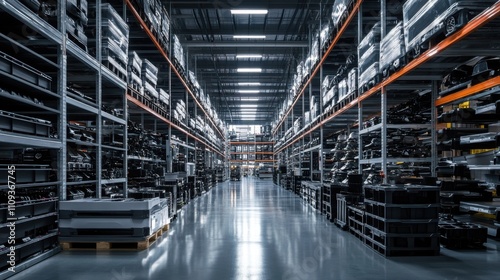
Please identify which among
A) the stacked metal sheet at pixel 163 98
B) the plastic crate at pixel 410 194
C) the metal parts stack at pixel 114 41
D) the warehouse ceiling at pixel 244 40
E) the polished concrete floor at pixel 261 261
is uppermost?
the warehouse ceiling at pixel 244 40

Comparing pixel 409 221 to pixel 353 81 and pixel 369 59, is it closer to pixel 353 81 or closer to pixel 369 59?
pixel 369 59

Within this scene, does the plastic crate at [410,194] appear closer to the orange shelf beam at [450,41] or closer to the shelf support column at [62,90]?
the orange shelf beam at [450,41]

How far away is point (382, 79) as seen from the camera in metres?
7.21

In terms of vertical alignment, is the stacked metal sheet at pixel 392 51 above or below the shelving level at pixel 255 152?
above

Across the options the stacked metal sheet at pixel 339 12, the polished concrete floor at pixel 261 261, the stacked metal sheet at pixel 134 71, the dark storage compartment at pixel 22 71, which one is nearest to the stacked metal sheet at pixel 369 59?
the stacked metal sheet at pixel 339 12

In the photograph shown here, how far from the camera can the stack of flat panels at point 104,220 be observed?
5.36 metres

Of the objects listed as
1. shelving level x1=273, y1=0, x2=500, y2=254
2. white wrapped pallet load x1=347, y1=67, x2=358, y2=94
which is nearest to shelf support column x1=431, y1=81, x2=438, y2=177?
shelving level x1=273, y1=0, x2=500, y2=254

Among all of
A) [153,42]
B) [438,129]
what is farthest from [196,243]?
[153,42]

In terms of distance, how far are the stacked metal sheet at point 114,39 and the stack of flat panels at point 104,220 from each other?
2842mm

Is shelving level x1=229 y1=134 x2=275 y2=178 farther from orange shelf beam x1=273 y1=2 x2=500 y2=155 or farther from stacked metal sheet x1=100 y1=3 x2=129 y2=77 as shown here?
orange shelf beam x1=273 y1=2 x2=500 y2=155

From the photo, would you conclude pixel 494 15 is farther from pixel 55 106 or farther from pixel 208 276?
pixel 55 106

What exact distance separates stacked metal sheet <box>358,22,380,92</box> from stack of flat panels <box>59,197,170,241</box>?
4.91 meters

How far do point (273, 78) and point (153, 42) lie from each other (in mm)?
16385

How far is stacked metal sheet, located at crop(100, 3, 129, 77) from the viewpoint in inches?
272
